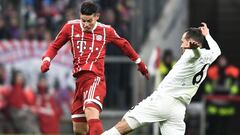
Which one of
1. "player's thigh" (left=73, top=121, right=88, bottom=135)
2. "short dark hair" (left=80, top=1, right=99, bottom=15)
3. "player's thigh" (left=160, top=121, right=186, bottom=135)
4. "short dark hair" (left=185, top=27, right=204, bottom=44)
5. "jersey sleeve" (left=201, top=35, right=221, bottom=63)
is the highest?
"short dark hair" (left=80, top=1, right=99, bottom=15)

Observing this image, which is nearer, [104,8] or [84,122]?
[84,122]

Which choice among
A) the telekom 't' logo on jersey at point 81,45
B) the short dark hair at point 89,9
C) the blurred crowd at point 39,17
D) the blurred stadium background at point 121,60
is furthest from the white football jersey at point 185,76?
the blurred crowd at point 39,17

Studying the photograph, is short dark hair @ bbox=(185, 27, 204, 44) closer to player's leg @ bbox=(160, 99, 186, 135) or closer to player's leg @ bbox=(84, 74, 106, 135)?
player's leg @ bbox=(160, 99, 186, 135)

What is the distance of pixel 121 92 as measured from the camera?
2372 cm

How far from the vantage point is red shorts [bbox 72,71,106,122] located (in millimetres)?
12062

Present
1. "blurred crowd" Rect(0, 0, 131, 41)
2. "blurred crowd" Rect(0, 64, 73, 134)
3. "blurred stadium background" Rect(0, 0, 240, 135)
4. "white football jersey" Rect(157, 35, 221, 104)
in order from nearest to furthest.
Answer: "white football jersey" Rect(157, 35, 221, 104) → "blurred crowd" Rect(0, 64, 73, 134) → "blurred stadium background" Rect(0, 0, 240, 135) → "blurred crowd" Rect(0, 0, 131, 41)

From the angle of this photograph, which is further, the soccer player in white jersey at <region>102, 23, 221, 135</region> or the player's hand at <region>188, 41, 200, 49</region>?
the soccer player in white jersey at <region>102, 23, 221, 135</region>

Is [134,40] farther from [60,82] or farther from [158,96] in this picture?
[158,96]

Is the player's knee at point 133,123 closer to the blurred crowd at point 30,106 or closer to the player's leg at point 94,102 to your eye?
the player's leg at point 94,102

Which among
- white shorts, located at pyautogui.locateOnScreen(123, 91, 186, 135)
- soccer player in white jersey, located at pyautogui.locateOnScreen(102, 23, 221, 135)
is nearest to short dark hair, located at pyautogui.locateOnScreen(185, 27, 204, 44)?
soccer player in white jersey, located at pyautogui.locateOnScreen(102, 23, 221, 135)

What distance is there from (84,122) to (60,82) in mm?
10277

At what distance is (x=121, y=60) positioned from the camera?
23.8 meters

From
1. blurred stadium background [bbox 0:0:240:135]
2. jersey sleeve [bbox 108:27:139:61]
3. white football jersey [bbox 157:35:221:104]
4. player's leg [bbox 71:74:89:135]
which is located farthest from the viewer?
blurred stadium background [bbox 0:0:240:135]

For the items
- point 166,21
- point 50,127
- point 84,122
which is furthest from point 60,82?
point 84,122
